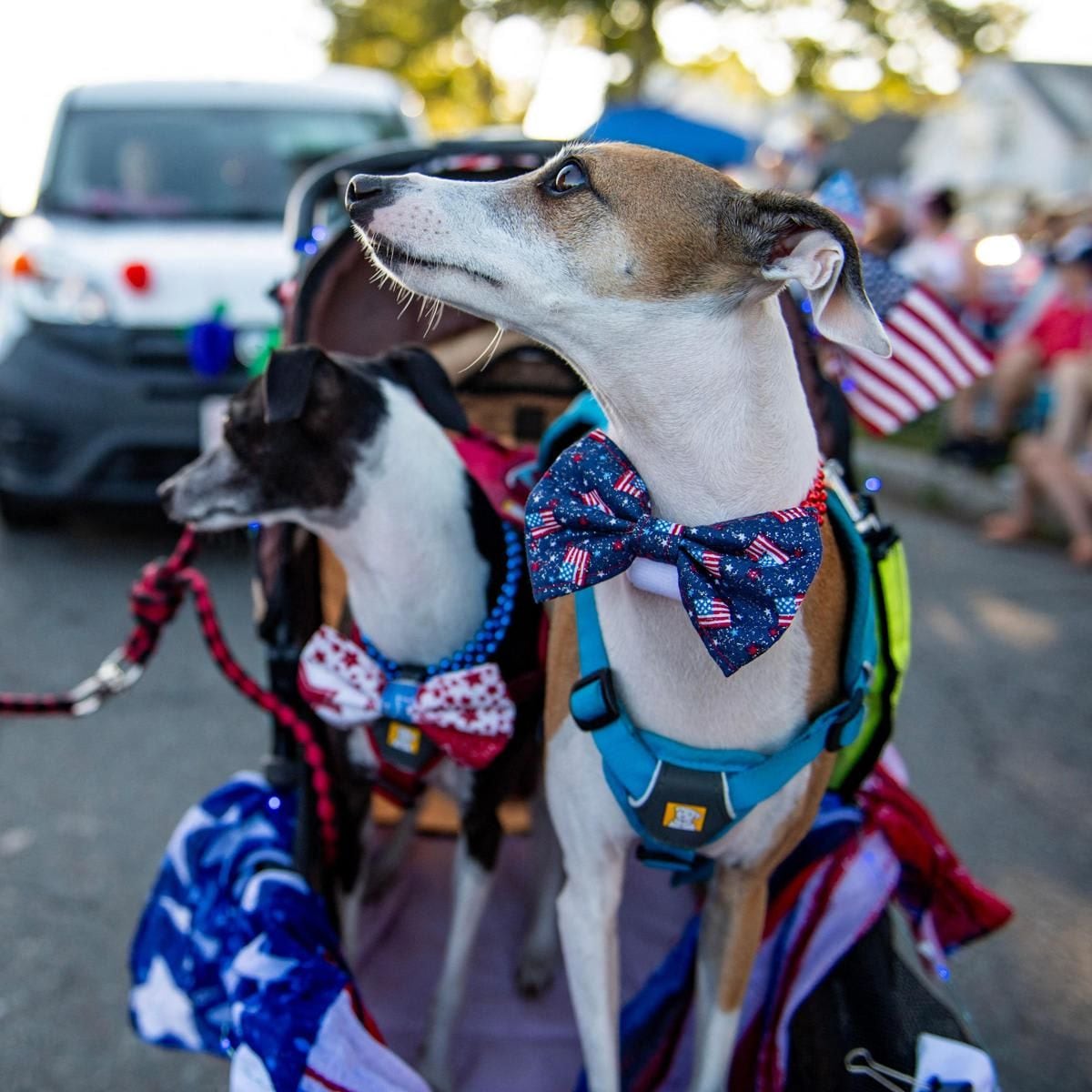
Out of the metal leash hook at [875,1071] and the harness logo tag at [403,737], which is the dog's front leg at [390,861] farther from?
the metal leash hook at [875,1071]

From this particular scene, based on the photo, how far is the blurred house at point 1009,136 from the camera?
40625 millimetres

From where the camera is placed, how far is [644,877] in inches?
113

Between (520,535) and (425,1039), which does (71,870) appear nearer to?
(425,1039)

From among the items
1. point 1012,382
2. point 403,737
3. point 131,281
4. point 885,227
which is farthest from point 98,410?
point 885,227

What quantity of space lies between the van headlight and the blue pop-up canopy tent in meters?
7.81

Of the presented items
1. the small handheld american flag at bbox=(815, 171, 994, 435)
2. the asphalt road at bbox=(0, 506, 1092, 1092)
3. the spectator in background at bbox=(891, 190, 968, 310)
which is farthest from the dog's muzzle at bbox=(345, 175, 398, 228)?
the spectator in background at bbox=(891, 190, 968, 310)

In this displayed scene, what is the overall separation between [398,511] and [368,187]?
706 mm

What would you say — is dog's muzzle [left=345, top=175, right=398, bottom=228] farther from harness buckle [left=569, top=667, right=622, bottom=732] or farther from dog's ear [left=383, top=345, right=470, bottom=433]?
harness buckle [left=569, top=667, right=622, bottom=732]

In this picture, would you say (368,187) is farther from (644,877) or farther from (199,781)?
(199,781)

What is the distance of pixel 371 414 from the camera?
85.5 inches

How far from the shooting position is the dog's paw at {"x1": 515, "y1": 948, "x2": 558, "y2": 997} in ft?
8.36

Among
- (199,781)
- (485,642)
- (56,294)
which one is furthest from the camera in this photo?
(56,294)

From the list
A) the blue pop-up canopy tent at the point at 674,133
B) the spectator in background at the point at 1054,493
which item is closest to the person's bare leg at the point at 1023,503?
the spectator in background at the point at 1054,493

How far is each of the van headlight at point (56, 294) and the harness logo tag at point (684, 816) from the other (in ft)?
14.7
